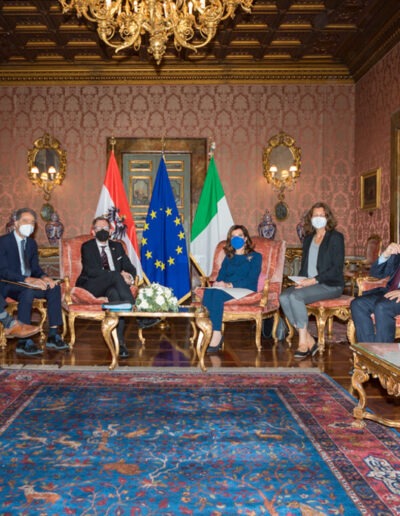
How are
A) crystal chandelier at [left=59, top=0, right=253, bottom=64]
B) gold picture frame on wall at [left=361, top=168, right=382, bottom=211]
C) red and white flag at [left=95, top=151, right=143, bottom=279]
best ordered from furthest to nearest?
gold picture frame on wall at [left=361, top=168, right=382, bottom=211]
red and white flag at [left=95, top=151, right=143, bottom=279]
crystal chandelier at [left=59, top=0, right=253, bottom=64]

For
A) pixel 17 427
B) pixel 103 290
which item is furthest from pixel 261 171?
pixel 17 427

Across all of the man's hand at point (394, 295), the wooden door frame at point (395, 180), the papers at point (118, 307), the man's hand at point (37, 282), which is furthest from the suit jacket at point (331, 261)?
the man's hand at point (37, 282)

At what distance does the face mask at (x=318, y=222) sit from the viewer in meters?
5.97

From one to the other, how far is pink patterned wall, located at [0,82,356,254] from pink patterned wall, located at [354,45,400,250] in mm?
348

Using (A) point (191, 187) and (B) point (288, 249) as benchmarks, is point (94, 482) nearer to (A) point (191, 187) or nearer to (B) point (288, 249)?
(B) point (288, 249)

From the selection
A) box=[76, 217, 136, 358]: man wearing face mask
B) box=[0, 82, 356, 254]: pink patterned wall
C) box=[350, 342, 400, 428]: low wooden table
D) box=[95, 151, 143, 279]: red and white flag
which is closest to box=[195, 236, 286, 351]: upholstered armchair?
box=[76, 217, 136, 358]: man wearing face mask

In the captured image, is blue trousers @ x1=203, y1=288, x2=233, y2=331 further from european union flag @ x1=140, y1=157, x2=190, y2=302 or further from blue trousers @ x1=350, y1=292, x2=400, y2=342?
european union flag @ x1=140, y1=157, x2=190, y2=302

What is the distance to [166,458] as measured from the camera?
2.89 metres

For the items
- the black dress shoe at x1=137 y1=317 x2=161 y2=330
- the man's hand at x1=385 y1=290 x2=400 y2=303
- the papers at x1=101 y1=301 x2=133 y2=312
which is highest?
the man's hand at x1=385 y1=290 x2=400 y2=303

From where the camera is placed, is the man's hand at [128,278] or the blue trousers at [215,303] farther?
the man's hand at [128,278]

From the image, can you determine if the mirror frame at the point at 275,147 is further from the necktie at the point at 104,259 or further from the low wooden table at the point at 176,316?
the low wooden table at the point at 176,316

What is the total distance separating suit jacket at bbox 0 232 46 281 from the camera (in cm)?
580

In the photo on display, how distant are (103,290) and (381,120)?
18.4ft

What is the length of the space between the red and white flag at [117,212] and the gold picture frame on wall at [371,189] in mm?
4162
